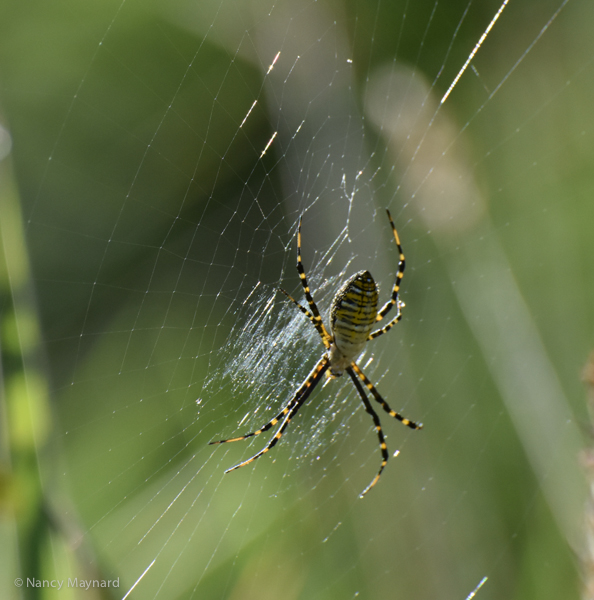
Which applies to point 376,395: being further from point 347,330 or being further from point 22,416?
point 22,416

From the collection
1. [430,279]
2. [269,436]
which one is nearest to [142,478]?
[269,436]

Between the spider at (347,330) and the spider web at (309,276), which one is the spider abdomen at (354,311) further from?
the spider web at (309,276)

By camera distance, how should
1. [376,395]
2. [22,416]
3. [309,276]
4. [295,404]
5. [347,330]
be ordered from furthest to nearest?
[376,395] < [309,276] < [295,404] < [347,330] < [22,416]

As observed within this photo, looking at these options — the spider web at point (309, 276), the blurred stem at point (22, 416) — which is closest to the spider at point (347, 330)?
the spider web at point (309, 276)

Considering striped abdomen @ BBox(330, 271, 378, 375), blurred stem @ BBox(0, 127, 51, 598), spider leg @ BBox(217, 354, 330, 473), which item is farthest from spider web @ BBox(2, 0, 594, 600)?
blurred stem @ BBox(0, 127, 51, 598)

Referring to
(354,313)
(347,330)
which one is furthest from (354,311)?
(347,330)

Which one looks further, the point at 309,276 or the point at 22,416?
the point at 309,276

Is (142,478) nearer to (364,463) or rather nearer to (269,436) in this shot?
(269,436)

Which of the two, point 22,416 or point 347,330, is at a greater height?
point 347,330
